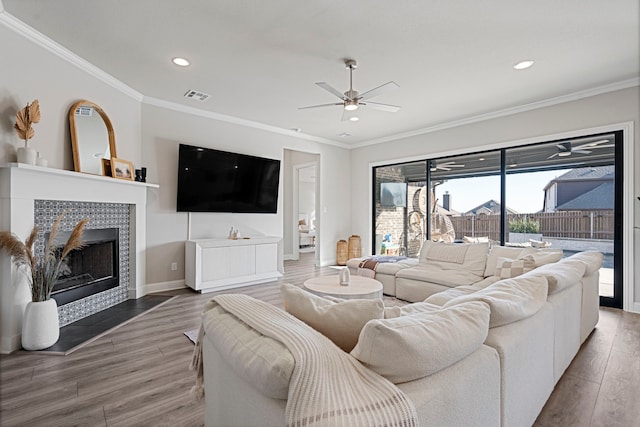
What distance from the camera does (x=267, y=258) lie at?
5.20 m

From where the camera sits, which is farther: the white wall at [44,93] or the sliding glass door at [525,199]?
the sliding glass door at [525,199]

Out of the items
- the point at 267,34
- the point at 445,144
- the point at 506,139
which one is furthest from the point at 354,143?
the point at 267,34

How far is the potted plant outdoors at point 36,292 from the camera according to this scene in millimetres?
2506

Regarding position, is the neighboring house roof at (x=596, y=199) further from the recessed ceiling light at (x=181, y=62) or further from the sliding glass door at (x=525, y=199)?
the recessed ceiling light at (x=181, y=62)

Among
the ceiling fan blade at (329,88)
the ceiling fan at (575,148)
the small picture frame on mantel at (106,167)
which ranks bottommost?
the small picture frame on mantel at (106,167)

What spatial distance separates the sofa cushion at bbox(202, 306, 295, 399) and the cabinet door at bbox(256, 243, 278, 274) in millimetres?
3795

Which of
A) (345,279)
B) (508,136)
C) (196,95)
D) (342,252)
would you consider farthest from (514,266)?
(196,95)

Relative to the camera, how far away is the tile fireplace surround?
8.45 feet

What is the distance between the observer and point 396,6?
7.92ft

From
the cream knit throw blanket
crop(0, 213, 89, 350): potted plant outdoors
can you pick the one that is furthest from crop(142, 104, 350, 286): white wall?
the cream knit throw blanket

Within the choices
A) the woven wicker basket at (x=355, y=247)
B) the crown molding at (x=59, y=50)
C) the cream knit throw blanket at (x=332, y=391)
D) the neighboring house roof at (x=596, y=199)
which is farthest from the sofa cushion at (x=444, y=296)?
the crown molding at (x=59, y=50)

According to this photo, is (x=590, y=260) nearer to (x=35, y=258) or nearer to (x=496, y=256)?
(x=496, y=256)

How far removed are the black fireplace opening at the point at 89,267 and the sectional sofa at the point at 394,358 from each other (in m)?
2.55

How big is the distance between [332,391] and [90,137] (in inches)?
151
